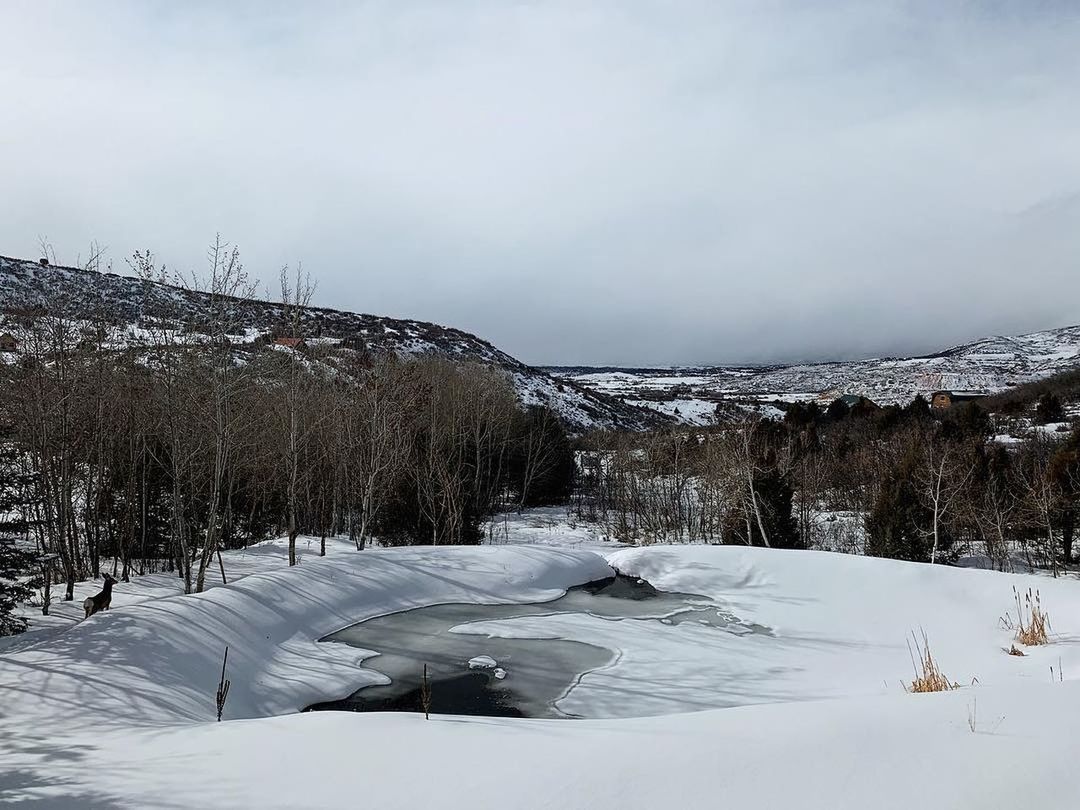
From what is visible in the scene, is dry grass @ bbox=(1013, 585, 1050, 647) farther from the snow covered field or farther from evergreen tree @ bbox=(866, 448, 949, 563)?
evergreen tree @ bbox=(866, 448, 949, 563)

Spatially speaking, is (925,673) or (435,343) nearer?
(925,673)

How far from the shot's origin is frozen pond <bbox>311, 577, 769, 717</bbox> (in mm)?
8102

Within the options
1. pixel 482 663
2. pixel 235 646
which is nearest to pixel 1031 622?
pixel 482 663

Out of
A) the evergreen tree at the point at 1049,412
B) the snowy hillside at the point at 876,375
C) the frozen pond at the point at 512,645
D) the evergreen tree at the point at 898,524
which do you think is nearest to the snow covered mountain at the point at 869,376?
the snowy hillside at the point at 876,375

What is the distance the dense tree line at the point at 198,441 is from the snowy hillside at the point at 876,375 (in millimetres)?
77630

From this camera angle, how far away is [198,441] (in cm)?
1295

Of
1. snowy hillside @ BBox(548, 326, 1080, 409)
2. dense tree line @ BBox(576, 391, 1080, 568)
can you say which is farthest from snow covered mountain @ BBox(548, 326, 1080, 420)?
dense tree line @ BBox(576, 391, 1080, 568)

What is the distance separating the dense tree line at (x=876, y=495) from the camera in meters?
20.2

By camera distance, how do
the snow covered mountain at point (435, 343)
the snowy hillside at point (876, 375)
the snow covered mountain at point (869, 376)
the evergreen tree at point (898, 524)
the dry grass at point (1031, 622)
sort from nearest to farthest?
the dry grass at point (1031, 622), the evergreen tree at point (898, 524), the snow covered mountain at point (435, 343), the snow covered mountain at point (869, 376), the snowy hillside at point (876, 375)

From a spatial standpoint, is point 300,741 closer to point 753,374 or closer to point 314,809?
point 314,809

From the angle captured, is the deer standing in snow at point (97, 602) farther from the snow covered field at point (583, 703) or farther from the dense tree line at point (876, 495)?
the dense tree line at point (876, 495)

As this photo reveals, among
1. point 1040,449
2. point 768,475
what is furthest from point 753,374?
point 768,475

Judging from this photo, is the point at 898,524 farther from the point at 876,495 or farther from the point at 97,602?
the point at 97,602

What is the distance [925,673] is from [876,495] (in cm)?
1711
